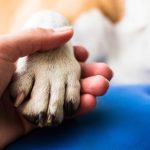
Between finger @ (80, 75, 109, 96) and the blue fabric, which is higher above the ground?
finger @ (80, 75, 109, 96)

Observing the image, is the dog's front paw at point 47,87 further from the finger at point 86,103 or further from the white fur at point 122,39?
the white fur at point 122,39

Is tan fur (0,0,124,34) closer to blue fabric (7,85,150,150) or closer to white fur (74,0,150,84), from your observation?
white fur (74,0,150,84)

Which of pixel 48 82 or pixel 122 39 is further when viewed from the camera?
pixel 122 39

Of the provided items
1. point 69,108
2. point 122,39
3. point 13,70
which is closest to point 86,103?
point 69,108

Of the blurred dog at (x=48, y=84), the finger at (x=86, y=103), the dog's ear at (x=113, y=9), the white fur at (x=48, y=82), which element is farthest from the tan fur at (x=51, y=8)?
the finger at (x=86, y=103)

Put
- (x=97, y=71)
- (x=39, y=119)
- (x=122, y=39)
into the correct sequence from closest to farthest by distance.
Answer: (x=39, y=119), (x=97, y=71), (x=122, y=39)

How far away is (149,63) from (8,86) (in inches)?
20.9

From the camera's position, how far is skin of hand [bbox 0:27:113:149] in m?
0.72

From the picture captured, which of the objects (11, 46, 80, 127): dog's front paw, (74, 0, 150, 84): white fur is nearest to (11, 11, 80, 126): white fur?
(11, 46, 80, 127): dog's front paw

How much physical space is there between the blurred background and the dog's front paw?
40 centimetres

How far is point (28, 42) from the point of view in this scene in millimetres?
745

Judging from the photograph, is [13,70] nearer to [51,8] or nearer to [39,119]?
[39,119]

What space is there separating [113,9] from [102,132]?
0.56 m

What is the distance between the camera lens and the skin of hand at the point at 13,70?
72 centimetres
